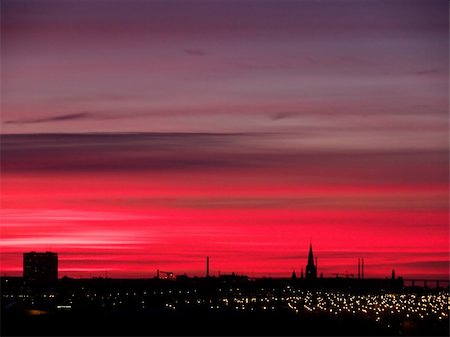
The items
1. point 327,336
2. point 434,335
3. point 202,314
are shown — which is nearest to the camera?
point 327,336

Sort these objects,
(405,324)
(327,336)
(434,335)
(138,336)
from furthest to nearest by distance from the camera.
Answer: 1. (405,324)
2. (434,335)
3. (327,336)
4. (138,336)

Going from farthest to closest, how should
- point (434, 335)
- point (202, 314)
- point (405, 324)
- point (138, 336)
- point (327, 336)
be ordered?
point (405, 324), point (202, 314), point (434, 335), point (327, 336), point (138, 336)

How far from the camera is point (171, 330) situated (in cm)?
7575

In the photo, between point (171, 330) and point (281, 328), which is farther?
point (281, 328)

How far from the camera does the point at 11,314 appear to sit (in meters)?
82.3

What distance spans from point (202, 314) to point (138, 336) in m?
26.0

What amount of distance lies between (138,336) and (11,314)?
15.2m

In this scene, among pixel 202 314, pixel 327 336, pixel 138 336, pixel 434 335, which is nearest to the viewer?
pixel 138 336

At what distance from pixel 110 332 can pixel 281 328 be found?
15.4 meters

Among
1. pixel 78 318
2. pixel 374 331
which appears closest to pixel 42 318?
pixel 78 318

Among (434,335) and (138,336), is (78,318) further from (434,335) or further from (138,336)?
(434,335)

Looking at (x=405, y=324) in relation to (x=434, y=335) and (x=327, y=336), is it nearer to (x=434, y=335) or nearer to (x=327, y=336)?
(x=434, y=335)

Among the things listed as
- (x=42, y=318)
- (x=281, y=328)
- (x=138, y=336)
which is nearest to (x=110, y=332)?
(x=138, y=336)

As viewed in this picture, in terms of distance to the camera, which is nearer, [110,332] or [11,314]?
[110,332]
